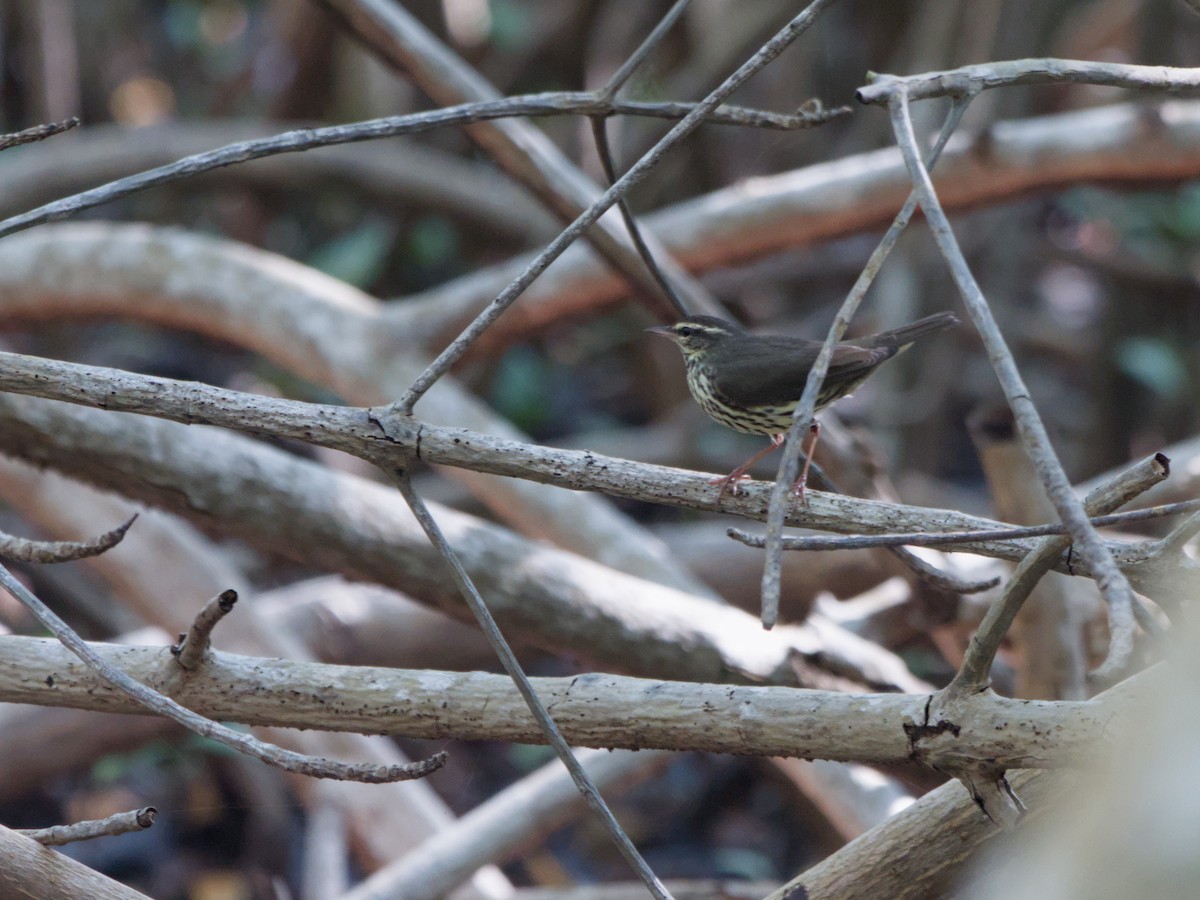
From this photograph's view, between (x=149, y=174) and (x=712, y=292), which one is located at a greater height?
(x=712, y=292)

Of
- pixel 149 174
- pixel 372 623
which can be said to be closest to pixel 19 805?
pixel 372 623

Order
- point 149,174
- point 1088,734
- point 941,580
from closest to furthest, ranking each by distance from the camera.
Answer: point 1088,734, point 149,174, point 941,580

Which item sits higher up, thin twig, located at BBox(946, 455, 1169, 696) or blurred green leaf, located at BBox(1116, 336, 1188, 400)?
blurred green leaf, located at BBox(1116, 336, 1188, 400)

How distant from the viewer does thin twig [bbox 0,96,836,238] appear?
1.80 metres

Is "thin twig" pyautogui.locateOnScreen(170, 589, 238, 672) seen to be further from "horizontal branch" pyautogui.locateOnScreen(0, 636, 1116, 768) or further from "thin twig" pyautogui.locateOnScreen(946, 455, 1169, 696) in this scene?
"thin twig" pyautogui.locateOnScreen(946, 455, 1169, 696)

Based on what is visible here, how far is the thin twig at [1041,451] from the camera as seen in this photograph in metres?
0.99

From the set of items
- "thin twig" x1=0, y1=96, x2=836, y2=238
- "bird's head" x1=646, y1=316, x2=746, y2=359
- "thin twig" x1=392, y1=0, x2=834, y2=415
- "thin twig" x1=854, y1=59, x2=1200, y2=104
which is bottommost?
"thin twig" x1=854, y1=59, x2=1200, y2=104

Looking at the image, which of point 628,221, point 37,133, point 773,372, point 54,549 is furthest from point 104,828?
point 773,372

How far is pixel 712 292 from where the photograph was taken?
771cm

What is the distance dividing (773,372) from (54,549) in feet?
5.99

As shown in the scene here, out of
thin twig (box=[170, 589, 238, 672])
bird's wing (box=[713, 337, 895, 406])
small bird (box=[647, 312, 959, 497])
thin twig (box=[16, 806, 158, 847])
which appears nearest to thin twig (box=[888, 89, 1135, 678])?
thin twig (box=[170, 589, 238, 672])

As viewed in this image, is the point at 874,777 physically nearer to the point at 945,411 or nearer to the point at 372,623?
the point at 372,623

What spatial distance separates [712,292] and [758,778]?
3135mm

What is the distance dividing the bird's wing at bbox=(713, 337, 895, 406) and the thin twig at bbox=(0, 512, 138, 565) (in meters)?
1.67
